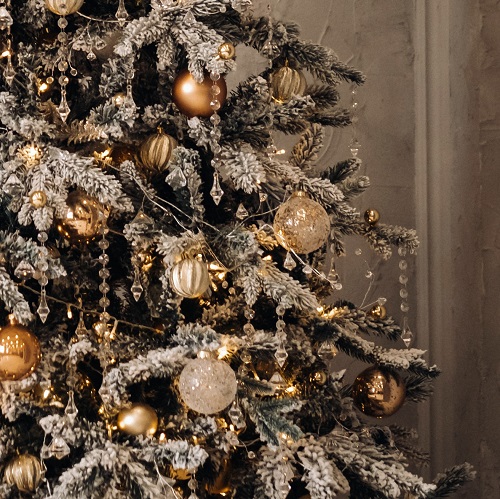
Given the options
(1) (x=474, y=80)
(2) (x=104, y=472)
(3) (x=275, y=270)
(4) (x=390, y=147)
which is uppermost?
(1) (x=474, y=80)

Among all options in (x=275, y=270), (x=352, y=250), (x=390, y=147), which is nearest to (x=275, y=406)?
(x=275, y=270)

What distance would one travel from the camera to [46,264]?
2.64 ft

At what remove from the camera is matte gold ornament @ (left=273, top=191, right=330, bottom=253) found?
2.82ft

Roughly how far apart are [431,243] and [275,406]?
87cm

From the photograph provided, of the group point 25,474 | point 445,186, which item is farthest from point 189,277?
point 445,186

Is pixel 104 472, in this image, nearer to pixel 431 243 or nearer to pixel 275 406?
pixel 275 406

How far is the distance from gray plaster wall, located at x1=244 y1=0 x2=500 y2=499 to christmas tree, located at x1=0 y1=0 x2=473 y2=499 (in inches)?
25.0

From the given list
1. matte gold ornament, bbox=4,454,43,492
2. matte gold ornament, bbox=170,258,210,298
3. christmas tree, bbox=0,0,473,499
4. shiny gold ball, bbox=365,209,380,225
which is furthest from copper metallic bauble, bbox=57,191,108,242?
shiny gold ball, bbox=365,209,380,225

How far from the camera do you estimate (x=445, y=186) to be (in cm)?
164

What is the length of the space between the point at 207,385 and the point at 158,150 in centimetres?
26

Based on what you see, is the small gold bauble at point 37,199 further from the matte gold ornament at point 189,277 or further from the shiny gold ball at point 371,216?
the shiny gold ball at point 371,216

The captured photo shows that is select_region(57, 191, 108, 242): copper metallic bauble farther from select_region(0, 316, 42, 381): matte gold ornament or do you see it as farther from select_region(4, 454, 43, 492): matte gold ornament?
select_region(4, 454, 43, 492): matte gold ornament

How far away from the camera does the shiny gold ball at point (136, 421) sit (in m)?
0.86

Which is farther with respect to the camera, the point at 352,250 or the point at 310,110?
the point at 352,250
